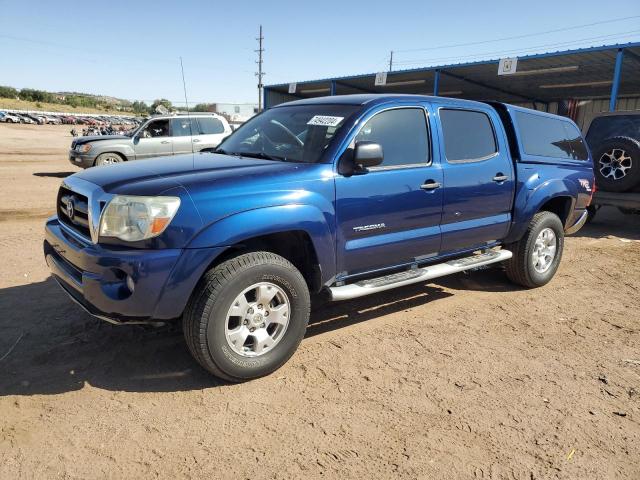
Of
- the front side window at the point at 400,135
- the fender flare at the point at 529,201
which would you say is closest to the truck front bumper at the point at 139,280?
the front side window at the point at 400,135

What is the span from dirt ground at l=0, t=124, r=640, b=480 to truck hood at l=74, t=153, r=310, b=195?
126 cm

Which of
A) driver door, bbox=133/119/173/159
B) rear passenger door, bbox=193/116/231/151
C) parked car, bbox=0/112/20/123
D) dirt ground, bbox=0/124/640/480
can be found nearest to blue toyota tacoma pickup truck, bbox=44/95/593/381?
dirt ground, bbox=0/124/640/480

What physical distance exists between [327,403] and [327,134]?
1960 millimetres

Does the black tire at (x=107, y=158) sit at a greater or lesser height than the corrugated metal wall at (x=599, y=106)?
lesser

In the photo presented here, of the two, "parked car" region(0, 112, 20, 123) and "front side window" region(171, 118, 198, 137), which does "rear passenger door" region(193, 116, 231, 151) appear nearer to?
"front side window" region(171, 118, 198, 137)

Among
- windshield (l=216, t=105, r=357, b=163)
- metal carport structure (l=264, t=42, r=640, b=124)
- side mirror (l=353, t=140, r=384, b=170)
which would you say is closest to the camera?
side mirror (l=353, t=140, r=384, b=170)

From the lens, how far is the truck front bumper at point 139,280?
109 inches

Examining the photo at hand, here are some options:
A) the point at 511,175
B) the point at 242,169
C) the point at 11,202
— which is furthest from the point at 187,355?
the point at 11,202

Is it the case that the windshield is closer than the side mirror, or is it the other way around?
the side mirror

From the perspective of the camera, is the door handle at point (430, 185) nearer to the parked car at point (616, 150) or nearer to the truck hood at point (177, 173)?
the truck hood at point (177, 173)

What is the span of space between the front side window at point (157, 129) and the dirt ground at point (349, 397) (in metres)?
8.76

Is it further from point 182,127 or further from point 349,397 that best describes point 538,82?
point 349,397

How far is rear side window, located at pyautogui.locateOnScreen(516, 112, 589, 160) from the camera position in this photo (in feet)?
16.6

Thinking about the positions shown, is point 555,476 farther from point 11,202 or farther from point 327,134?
point 11,202
